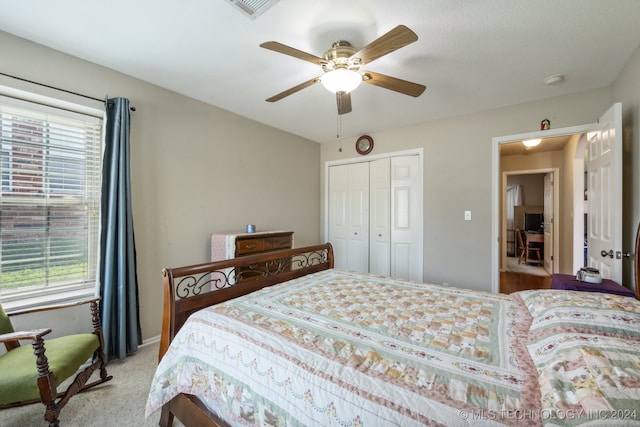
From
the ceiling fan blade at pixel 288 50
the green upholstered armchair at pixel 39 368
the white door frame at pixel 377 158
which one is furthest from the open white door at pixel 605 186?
the green upholstered armchair at pixel 39 368

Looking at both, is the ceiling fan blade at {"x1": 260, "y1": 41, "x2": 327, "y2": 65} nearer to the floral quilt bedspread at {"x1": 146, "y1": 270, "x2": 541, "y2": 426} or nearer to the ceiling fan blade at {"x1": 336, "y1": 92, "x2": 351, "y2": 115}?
the ceiling fan blade at {"x1": 336, "y1": 92, "x2": 351, "y2": 115}

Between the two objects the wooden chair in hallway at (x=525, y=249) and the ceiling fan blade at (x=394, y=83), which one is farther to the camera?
the wooden chair in hallway at (x=525, y=249)

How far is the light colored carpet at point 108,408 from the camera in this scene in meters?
1.59

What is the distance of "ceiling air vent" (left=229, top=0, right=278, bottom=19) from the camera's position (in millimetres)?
1445

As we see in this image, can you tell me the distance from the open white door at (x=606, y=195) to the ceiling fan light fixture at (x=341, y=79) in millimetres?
2000

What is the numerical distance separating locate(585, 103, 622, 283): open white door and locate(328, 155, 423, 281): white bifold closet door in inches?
66.0

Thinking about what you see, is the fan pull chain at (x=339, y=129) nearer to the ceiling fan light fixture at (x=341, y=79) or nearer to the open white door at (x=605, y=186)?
the ceiling fan light fixture at (x=341, y=79)

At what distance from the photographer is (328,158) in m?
4.64

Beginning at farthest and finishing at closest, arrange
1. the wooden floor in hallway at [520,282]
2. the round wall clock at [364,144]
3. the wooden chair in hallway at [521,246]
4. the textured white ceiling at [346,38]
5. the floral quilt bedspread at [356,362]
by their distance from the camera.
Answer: the wooden chair in hallway at [521,246] → the wooden floor in hallway at [520,282] → the round wall clock at [364,144] → the textured white ceiling at [346,38] → the floral quilt bedspread at [356,362]

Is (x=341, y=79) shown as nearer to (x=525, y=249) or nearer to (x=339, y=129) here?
(x=339, y=129)

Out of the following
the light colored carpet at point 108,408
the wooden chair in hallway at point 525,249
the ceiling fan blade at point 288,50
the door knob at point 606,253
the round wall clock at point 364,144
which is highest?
the round wall clock at point 364,144

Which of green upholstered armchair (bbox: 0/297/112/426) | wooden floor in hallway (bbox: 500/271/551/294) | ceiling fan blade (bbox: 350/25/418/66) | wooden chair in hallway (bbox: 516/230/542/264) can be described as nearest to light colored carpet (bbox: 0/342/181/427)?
green upholstered armchair (bbox: 0/297/112/426)

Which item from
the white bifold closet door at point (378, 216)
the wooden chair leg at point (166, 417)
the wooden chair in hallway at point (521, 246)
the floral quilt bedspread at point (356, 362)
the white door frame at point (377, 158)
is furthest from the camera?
the wooden chair in hallway at point (521, 246)

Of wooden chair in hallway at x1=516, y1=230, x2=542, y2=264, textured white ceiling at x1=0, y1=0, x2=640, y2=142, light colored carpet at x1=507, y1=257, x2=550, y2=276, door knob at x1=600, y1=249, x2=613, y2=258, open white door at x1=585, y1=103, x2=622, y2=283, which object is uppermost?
textured white ceiling at x1=0, y1=0, x2=640, y2=142
